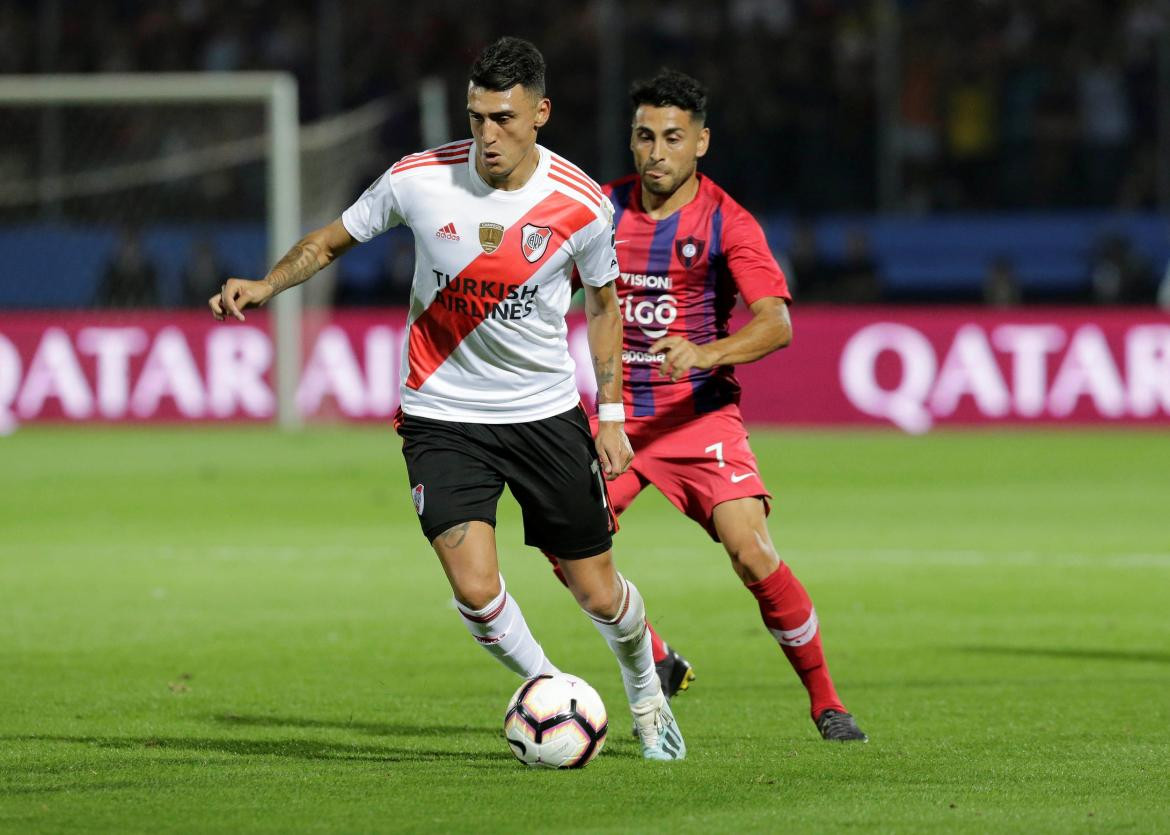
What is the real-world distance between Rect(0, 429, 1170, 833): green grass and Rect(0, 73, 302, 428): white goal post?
3417mm

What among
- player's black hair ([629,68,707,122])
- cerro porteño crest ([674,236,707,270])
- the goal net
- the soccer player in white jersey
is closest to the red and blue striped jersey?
cerro porteño crest ([674,236,707,270])

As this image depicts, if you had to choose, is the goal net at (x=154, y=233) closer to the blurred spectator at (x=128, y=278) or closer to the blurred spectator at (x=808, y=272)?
the blurred spectator at (x=128, y=278)

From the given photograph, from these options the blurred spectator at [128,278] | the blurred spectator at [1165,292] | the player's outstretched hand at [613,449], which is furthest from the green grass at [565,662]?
the blurred spectator at [128,278]

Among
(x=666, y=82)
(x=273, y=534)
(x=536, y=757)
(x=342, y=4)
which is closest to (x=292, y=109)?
(x=342, y=4)

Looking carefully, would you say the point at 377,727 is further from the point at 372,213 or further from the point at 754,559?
the point at 372,213

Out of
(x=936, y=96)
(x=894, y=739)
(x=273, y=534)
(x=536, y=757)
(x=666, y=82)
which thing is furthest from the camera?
(x=936, y=96)

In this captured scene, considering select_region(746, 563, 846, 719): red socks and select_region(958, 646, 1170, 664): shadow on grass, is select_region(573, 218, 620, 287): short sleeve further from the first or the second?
select_region(958, 646, 1170, 664): shadow on grass

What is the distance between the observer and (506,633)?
6.27m

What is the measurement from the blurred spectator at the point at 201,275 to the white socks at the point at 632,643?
16216 mm

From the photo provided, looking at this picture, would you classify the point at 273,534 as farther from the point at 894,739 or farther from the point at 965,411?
the point at 965,411

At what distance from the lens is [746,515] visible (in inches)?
279

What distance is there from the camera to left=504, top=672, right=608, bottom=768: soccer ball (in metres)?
6.02

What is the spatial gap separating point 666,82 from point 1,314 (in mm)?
15729

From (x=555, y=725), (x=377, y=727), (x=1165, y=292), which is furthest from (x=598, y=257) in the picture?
(x=1165, y=292)
